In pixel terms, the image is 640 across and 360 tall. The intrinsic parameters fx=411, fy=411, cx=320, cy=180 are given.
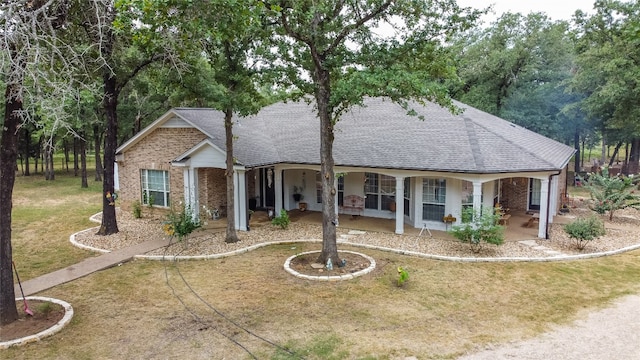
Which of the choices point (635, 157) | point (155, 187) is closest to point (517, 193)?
point (155, 187)

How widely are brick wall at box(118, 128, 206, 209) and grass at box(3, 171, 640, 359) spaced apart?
5942 millimetres

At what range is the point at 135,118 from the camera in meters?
29.8

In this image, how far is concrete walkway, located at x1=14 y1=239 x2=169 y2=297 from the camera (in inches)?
379

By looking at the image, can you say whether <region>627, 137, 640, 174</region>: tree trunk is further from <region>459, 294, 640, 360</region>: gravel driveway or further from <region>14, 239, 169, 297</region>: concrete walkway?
<region>14, 239, 169, 297</region>: concrete walkway

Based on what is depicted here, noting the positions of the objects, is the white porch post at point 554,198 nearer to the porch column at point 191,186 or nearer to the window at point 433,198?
the window at point 433,198

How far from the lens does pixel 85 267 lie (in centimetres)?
1104

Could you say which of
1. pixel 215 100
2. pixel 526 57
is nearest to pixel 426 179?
pixel 215 100

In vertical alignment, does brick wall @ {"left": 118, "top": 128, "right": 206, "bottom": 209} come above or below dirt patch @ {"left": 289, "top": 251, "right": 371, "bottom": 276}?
above

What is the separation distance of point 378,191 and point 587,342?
10.3 m

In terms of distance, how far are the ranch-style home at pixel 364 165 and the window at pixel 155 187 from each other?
4 cm

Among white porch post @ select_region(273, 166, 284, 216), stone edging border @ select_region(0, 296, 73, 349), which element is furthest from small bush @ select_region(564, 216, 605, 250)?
stone edging border @ select_region(0, 296, 73, 349)

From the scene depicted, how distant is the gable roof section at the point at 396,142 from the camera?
13.6 meters

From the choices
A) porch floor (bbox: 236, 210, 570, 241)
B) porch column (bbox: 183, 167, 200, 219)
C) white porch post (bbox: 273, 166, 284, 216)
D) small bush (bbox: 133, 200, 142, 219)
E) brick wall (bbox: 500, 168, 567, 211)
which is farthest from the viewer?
brick wall (bbox: 500, 168, 567, 211)

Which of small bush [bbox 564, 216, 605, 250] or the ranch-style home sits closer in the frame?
small bush [bbox 564, 216, 605, 250]
